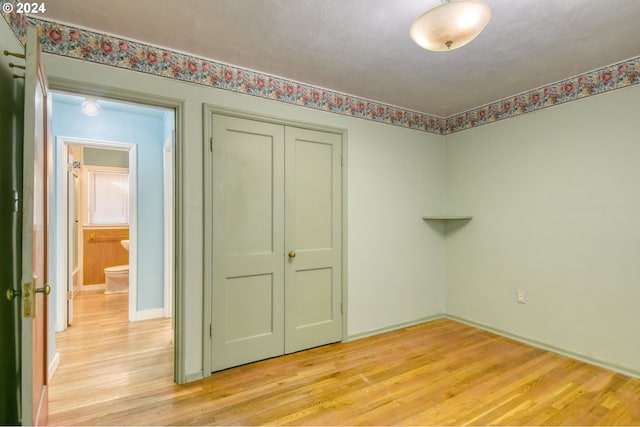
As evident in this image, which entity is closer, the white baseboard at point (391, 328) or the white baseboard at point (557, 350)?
the white baseboard at point (557, 350)

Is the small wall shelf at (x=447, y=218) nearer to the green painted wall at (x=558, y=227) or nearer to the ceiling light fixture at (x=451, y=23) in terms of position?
the green painted wall at (x=558, y=227)

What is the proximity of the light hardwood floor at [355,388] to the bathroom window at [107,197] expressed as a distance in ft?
10.6

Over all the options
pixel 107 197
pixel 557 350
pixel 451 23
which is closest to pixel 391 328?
pixel 557 350

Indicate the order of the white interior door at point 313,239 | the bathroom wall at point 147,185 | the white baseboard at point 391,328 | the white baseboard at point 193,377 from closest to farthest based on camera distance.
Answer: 1. the white baseboard at point 193,377
2. the white interior door at point 313,239
3. the white baseboard at point 391,328
4. the bathroom wall at point 147,185

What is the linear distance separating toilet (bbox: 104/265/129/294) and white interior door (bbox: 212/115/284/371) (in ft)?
11.7

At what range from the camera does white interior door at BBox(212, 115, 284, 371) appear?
266cm

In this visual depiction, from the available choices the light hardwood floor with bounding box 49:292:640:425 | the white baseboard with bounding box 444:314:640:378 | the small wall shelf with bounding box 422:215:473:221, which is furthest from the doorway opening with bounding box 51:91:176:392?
the white baseboard with bounding box 444:314:640:378

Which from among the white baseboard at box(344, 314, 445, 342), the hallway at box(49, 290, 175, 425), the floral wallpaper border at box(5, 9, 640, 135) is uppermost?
the floral wallpaper border at box(5, 9, 640, 135)

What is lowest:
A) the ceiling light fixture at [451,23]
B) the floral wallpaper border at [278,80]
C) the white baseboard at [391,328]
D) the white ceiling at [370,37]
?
the white baseboard at [391,328]

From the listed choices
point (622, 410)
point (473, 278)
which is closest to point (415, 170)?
point (473, 278)

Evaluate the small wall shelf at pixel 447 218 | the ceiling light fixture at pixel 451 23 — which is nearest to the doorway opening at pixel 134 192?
the ceiling light fixture at pixel 451 23

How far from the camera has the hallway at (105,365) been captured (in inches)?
86.0

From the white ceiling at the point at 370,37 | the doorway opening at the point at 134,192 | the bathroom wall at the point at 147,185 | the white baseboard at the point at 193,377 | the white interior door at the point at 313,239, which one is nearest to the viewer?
the white ceiling at the point at 370,37

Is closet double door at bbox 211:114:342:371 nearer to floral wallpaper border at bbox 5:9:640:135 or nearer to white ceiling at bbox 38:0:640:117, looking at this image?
floral wallpaper border at bbox 5:9:640:135
